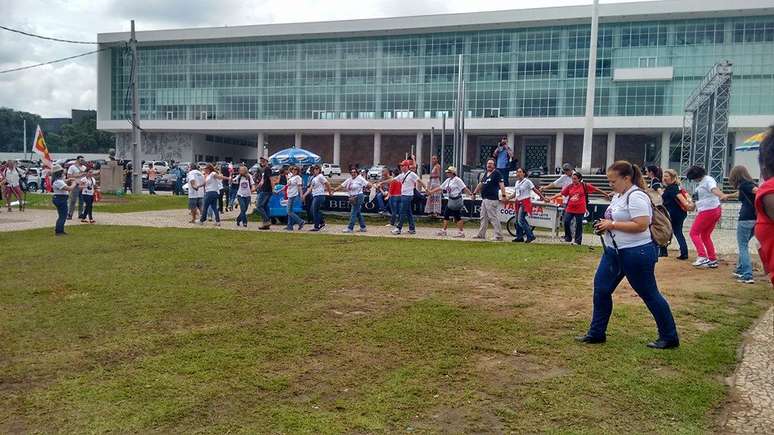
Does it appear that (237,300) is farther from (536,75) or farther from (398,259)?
(536,75)

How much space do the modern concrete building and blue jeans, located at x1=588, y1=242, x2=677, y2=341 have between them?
5151 cm

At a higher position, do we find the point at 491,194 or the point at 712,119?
the point at 712,119

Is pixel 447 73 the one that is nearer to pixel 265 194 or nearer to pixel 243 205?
pixel 243 205

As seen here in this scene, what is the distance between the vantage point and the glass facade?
55.6 m

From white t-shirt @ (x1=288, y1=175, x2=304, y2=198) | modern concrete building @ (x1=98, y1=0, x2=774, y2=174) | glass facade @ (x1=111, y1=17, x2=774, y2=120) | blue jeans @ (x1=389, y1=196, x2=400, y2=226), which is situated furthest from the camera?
modern concrete building @ (x1=98, y1=0, x2=774, y2=174)

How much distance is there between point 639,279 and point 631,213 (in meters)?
0.58

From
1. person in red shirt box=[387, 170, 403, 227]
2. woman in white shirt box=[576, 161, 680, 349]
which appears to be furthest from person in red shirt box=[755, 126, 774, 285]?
person in red shirt box=[387, 170, 403, 227]

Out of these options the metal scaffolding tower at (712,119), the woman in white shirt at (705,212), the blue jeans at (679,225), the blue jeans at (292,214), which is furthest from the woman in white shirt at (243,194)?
the metal scaffolding tower at (712,119)

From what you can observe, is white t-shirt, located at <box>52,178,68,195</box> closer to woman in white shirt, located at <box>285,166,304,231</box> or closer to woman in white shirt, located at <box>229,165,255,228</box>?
woman in white shirt, located at <box>229,165,255,228</box>

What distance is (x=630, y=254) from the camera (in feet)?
18.2

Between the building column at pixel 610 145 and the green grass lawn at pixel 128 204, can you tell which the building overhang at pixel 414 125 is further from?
the green grass lawn at pixel 128 204

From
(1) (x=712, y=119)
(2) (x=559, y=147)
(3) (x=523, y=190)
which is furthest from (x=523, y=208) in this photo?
(2) (x=559, y=147)

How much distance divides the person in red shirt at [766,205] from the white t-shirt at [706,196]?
26.3 feet

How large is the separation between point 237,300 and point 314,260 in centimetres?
320
